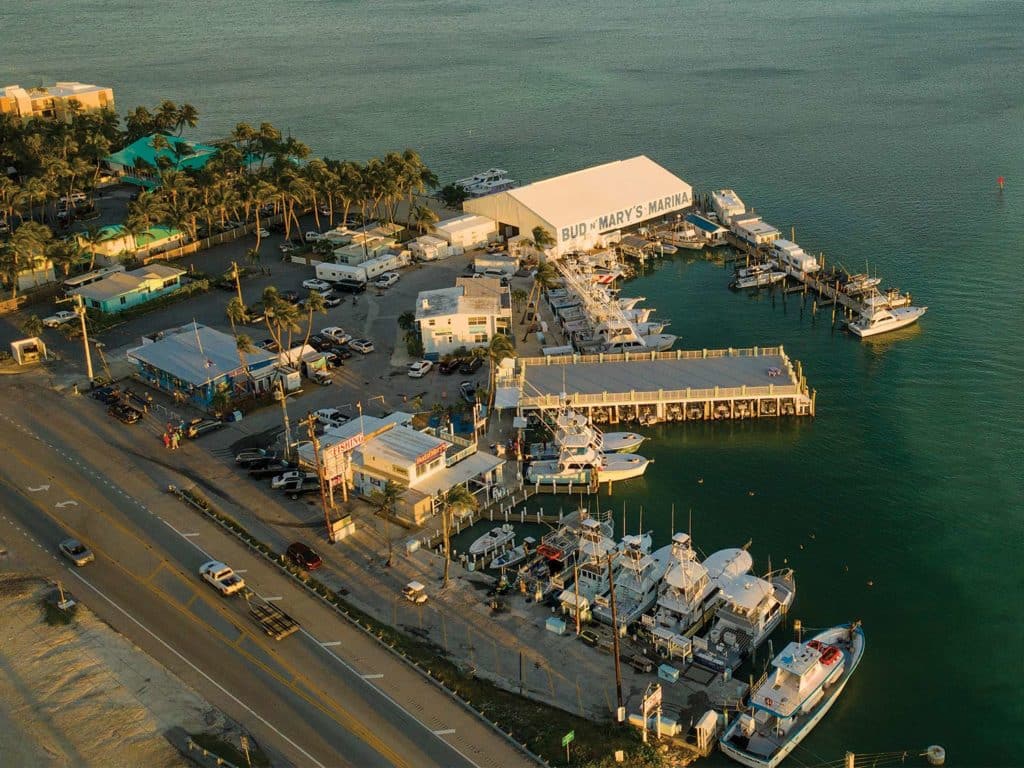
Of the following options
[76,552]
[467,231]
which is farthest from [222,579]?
[467,231]

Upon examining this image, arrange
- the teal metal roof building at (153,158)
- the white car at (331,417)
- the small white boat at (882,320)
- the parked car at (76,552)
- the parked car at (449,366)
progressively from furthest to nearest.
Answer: the teal metal roof building at (153,158) → the small white boat at (882,320) → the parked car at (449,366) → the white car at (331,417) → the parked car at (76,552)

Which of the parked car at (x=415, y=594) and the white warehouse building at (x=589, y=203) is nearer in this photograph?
the parked car at (x=415, y=594)

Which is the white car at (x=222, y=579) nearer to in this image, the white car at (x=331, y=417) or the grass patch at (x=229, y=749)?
the grass patch at (x=229, y=749)

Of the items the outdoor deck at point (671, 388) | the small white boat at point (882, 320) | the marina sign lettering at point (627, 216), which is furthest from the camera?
the marina sign lettering at point (627, 216)

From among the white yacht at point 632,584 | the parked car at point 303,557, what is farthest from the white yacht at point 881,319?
the parked car at point 303,557

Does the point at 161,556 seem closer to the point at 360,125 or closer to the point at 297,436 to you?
the point at 297,436

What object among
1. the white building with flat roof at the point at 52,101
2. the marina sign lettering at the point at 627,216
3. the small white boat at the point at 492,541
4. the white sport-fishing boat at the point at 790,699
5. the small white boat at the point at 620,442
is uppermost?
the white building with flat roof at the point at 52,101
